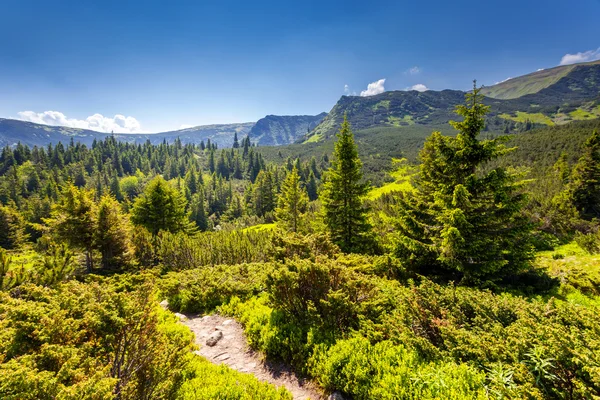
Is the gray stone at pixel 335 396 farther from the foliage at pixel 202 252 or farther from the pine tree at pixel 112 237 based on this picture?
the pine tree at pixel 112 237

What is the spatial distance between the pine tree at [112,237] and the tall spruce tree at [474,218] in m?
21.3

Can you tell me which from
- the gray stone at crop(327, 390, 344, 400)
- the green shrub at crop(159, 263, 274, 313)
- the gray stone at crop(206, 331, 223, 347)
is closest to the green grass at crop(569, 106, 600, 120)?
the green shrub at crop(159, 263, 274, 313)

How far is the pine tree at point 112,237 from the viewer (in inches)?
784

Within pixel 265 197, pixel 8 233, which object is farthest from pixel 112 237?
pixel 8 233

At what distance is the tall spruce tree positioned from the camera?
1000 centimetres

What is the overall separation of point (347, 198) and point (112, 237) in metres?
19.0

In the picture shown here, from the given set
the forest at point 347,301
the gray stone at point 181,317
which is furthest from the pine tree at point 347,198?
the gray stone at point 181,317

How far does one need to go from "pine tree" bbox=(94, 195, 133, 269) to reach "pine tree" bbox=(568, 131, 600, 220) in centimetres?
5634

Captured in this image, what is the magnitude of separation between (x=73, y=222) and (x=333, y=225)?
64.9 feet

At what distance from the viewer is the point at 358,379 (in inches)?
198

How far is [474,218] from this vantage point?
1052 centimetres

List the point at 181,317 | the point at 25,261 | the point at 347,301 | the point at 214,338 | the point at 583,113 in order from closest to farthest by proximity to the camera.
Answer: the point at 347,301
the point at 214,338
the point at 181,317
the point at 25,261
the point at 583,113

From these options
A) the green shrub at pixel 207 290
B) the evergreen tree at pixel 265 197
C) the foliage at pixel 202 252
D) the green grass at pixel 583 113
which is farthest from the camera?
the green grass at pixel 583 113

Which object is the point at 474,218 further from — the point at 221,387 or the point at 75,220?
the point at 75,220
